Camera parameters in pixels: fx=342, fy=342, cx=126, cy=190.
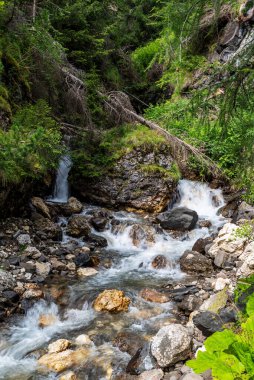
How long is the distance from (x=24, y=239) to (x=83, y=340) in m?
3.10

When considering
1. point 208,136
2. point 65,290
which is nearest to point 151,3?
point 208,136

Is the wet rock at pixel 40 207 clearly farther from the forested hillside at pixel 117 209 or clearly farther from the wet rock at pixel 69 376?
the wet rock at pixel 69 376

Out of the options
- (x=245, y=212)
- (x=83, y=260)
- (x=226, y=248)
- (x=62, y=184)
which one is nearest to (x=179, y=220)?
(x=245, y=212)

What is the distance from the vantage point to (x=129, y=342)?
486 cm

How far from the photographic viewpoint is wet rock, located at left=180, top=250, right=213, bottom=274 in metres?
7.12

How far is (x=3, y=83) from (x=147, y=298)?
640cm

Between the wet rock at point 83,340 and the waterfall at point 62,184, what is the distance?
5.59 metres

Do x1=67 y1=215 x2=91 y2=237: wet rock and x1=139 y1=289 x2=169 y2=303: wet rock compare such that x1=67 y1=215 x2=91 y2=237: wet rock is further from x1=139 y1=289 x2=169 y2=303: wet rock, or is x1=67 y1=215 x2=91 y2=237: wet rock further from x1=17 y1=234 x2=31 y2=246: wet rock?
x1=139 y1=289 x2=169 y2=303: wet rock

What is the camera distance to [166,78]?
17.2m

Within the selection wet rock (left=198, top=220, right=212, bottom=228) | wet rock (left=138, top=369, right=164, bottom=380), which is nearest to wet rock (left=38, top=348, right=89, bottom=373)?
wet rock (left=138, top=369, right=164, bottom=380)

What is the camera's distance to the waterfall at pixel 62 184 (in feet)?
33.7

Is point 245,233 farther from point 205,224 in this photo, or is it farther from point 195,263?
point 205,224

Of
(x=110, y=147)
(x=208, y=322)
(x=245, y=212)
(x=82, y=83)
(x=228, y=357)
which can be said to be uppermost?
(x=82, y=83)

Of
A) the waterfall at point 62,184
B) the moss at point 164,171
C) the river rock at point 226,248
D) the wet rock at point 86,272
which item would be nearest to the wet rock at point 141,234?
the river rock at point 226,248
